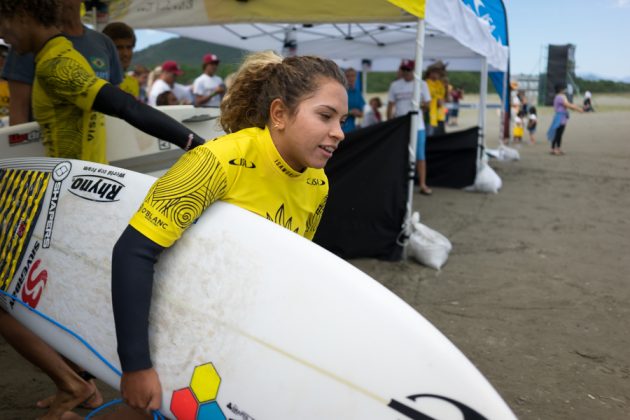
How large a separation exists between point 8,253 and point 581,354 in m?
2.99

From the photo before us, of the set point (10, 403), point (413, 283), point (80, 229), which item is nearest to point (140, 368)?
point (80, 229)

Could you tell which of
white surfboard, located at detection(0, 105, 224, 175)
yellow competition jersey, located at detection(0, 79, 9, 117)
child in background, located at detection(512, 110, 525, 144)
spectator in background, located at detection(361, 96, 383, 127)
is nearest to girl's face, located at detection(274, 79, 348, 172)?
white surfboard, located at detection(0, 105, 224, 175)

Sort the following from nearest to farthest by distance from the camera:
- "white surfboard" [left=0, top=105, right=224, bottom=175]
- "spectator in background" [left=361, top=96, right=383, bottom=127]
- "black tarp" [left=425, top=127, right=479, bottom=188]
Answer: "white surfboard" [left=0, top=105, right=224, bottom=175], "black tarp" [left=425, top=127, right=479, bottom=188], "spectator in background" [left=361, top=96, right=383, bottom=127]

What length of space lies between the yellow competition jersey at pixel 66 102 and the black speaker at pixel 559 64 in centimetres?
3953

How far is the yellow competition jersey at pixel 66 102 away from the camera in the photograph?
2.19m

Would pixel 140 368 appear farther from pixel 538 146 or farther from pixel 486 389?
pixel 538 146

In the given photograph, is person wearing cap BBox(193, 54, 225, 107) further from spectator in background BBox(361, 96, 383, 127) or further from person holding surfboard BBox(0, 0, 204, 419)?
person holding surfboard BBox(0, 0, 204, 419)

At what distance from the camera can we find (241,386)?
147 centimetres

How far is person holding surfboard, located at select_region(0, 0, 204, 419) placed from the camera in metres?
2.10

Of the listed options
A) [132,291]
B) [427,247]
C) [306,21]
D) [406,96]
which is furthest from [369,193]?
[406,96]

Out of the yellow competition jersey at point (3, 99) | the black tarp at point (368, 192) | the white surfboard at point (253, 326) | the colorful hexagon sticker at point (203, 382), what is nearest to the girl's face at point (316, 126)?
the white surfboard at point (253, 326)

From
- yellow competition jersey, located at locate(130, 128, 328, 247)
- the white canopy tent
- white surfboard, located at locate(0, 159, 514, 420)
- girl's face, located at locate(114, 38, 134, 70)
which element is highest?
the white canopy tent

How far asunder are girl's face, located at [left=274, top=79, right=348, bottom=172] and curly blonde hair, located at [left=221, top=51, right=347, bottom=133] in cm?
2

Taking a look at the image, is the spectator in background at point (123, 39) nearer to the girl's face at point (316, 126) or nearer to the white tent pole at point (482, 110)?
the girl's face at point (316, 126)
